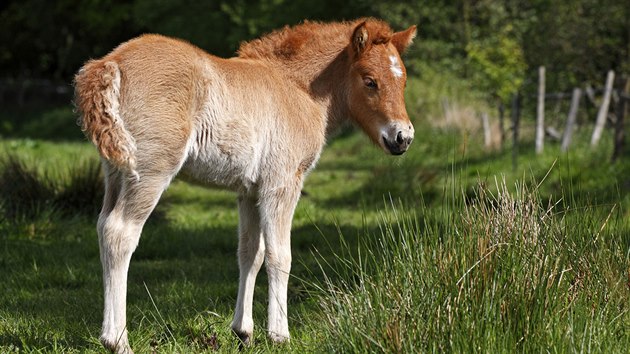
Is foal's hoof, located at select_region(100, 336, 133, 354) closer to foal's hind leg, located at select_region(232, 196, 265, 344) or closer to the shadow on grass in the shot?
the shadow on grass

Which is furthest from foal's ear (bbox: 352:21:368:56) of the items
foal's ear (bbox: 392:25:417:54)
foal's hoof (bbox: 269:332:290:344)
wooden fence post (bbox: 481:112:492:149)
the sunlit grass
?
wooden fence post (bbox: 481:112:492:149)

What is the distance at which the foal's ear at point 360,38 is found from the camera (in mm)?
6383

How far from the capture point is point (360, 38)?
21.1 feet

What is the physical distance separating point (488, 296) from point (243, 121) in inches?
81.4

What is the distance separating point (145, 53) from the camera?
551 cm

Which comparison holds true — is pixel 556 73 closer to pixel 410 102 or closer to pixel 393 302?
pixel 410 102

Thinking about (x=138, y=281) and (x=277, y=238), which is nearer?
(x=277, y=238)

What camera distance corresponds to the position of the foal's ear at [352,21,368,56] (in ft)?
20.9

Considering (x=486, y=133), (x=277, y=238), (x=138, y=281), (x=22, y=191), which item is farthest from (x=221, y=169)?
(x=486, y=133)

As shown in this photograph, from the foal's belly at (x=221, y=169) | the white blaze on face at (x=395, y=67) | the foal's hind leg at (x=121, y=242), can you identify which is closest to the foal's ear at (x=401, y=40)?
the white blaze on face at (x=395, y=67)

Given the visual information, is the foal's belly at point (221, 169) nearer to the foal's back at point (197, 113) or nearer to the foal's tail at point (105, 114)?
the foal's back at point (197, 113)

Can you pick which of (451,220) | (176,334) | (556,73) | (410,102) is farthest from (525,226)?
(410,102)

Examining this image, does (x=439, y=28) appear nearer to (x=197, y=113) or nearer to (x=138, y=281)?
(x=138, y=281)

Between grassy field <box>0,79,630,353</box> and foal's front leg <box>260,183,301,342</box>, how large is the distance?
211mm
